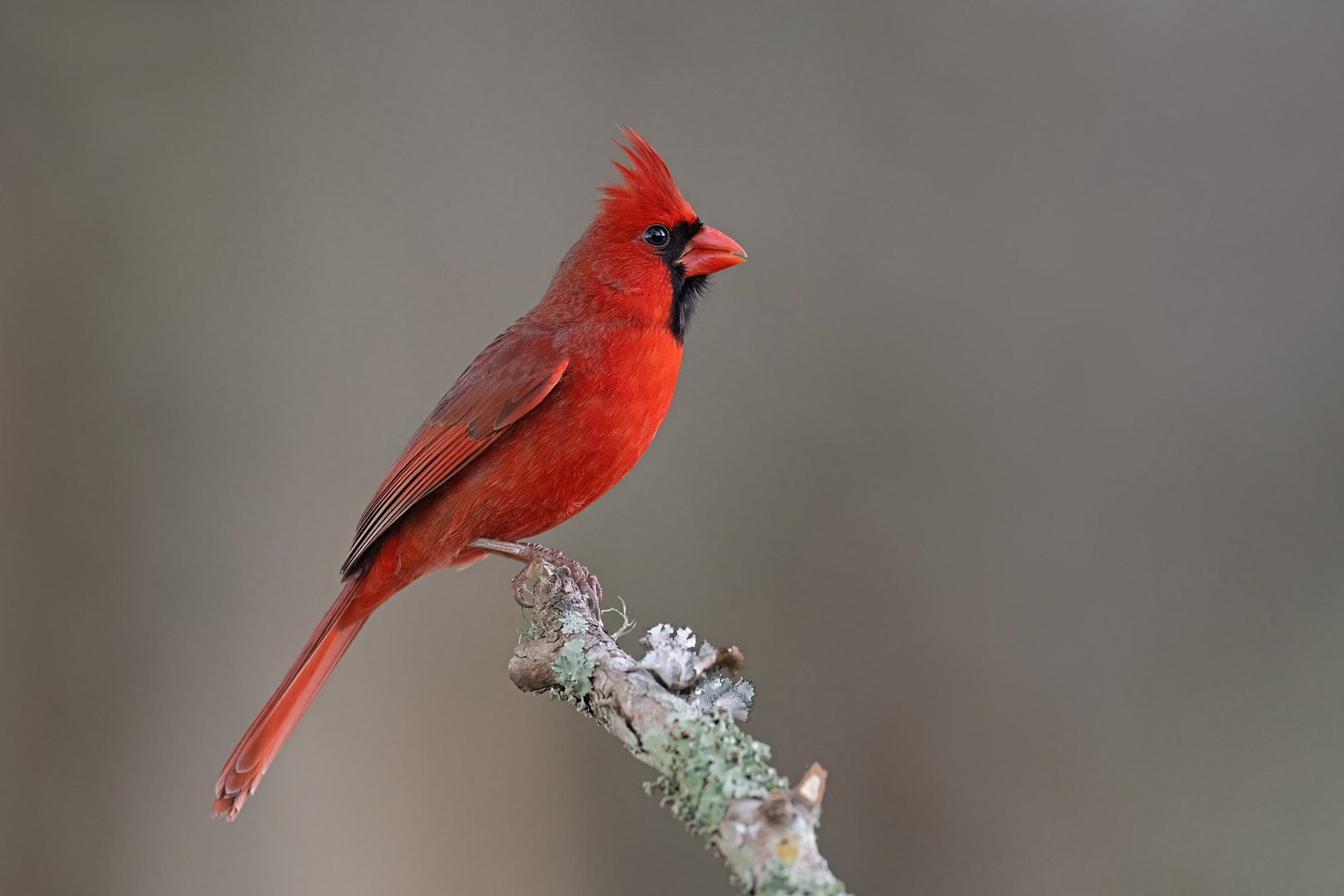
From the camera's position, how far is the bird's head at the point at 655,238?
1695mm

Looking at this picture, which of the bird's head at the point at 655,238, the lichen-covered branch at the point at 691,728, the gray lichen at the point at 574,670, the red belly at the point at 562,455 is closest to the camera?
the lichen-covered branch at the point at 691,728

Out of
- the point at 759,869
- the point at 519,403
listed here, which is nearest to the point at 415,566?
the point at 519,403

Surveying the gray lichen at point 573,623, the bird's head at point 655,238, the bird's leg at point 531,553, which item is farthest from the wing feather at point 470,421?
the gray lichen at point 573,623

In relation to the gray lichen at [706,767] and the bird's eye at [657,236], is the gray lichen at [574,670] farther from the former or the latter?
the bird's eye at [657,236]

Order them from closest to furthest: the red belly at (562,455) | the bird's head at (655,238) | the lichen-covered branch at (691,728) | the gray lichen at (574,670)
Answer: the lichen-covered branch at (691,728) → the gray lichen at (574,670) → the red belly at (562,455) → the bird's head at (655,238)

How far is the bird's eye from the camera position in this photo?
5.64 feet

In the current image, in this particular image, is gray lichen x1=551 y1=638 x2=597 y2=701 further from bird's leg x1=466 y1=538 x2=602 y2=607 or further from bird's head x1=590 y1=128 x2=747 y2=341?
bird's head x1=590 y1=128 x2=747 y2=341

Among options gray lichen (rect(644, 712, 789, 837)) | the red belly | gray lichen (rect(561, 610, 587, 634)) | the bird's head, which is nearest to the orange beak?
the bird's head

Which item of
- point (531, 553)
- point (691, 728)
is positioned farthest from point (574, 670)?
point (531, 553)

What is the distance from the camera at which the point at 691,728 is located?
91 cm

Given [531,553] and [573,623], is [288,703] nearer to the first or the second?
[531,553]

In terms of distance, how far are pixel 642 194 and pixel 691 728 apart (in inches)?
43.7

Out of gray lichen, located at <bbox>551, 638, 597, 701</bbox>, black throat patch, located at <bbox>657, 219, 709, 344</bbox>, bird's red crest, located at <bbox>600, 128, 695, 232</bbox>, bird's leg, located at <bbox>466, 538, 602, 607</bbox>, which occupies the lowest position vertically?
bird's leg, located at <bbox>466, 538, 602, 607</bbox>

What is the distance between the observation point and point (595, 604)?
4.83ft
